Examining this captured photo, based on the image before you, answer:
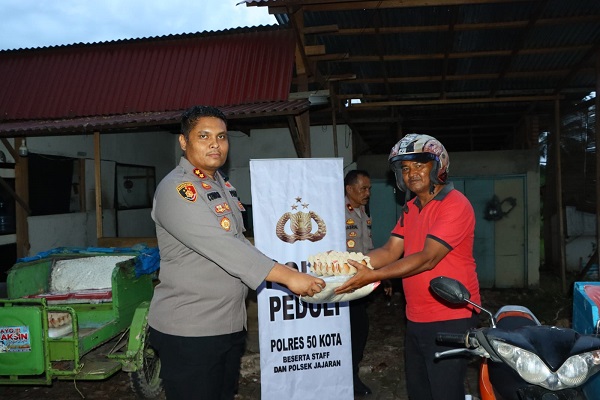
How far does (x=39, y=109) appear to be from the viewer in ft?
33.0

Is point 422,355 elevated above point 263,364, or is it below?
above

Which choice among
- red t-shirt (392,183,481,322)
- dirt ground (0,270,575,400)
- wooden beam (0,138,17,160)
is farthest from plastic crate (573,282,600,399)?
wooden beam (0,138,17,160)

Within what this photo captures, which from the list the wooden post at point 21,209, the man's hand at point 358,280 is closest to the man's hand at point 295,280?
the man's hand at point 358,280

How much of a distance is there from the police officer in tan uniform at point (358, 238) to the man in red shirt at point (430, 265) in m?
2.12

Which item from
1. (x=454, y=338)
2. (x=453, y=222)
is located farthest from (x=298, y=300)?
(x=454, y=338)

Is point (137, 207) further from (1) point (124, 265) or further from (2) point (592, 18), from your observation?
(2) point (592, 18)

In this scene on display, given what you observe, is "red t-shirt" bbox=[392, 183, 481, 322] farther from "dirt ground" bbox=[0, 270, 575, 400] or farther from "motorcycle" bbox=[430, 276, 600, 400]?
"dirt ground" bbox=[0, 270, 575, 400]

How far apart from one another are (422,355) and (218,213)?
1527 mm

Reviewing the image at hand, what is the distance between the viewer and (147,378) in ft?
16.9

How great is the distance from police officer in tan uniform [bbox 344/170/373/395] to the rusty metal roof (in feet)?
7.79

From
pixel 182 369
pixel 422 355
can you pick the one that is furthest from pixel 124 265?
pixel 422 355

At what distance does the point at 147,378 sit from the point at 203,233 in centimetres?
352

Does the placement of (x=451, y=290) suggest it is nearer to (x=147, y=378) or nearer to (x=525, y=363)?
(x=525, y=363)

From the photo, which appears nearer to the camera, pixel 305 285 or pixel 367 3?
pixel 305 285
